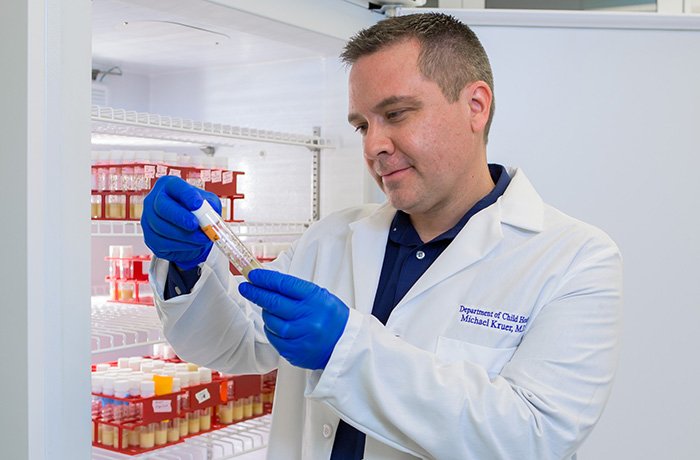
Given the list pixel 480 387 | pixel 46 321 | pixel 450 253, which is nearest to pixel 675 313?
pixel 450 253

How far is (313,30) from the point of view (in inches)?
74.3

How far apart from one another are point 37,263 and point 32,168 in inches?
6.9

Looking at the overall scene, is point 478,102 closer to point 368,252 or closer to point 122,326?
point 368,252

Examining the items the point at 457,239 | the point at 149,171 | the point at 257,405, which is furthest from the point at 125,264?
the point at 457,239

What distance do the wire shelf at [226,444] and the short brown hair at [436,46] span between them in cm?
134

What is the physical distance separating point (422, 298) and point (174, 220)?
1.68 feet

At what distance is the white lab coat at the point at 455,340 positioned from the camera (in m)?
1.24

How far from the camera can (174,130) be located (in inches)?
83.1

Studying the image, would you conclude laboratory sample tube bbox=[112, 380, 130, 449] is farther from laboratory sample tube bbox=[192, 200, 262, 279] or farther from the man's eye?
the man's eye

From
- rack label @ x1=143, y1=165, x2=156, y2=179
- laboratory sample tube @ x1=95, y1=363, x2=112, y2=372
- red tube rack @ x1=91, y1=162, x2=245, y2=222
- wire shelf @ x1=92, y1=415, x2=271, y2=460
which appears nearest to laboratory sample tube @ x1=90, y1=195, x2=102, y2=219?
red tube rack @ x1=91, y1=162, x2=245, y2=222

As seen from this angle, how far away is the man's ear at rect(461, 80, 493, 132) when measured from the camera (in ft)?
5.20

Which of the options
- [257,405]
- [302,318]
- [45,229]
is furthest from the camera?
[257,405]

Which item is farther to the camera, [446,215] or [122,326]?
[122,326]

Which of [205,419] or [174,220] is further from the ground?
[174,220]
